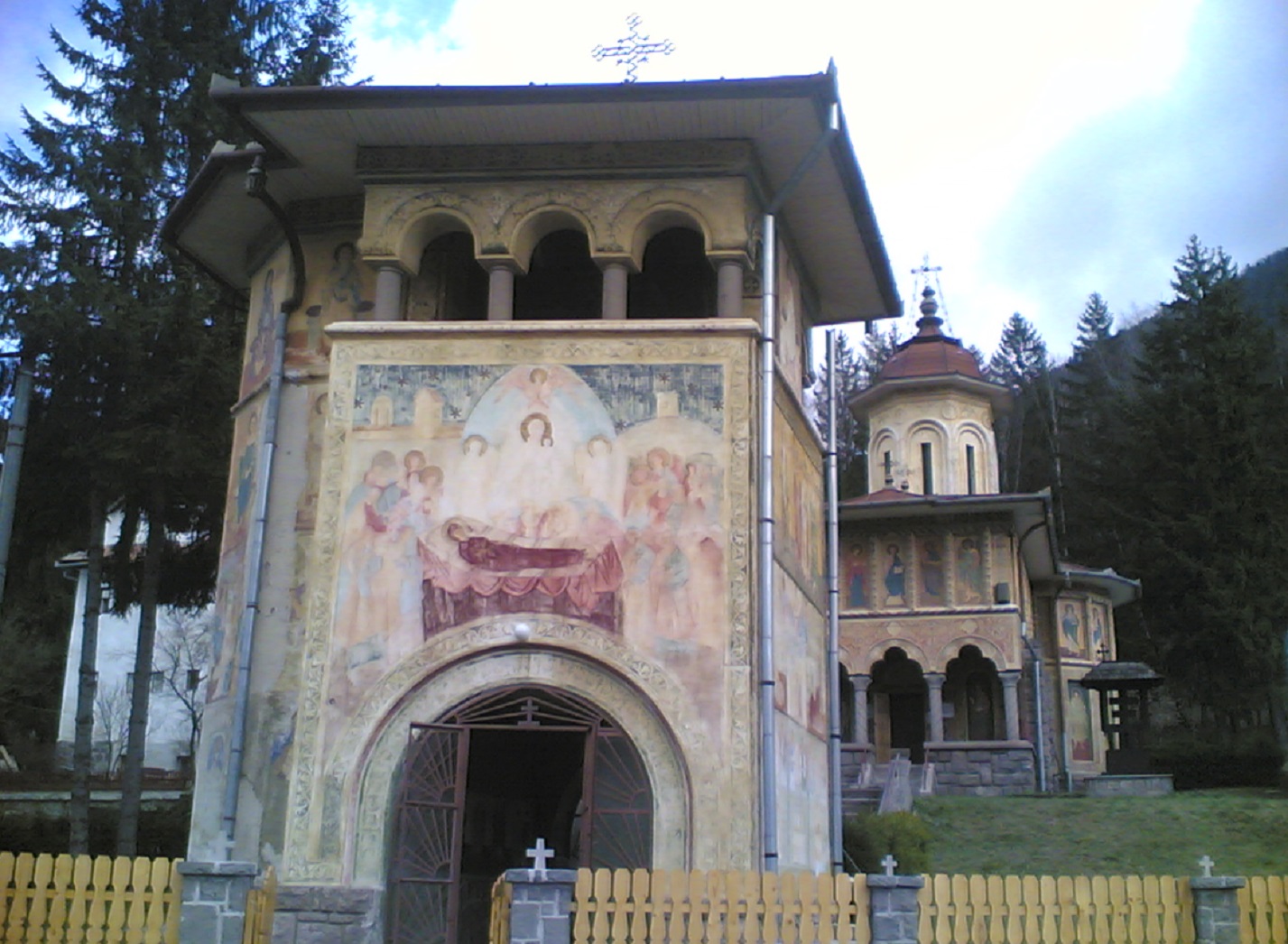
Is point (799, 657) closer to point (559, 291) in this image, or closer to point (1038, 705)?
point (559, 291)

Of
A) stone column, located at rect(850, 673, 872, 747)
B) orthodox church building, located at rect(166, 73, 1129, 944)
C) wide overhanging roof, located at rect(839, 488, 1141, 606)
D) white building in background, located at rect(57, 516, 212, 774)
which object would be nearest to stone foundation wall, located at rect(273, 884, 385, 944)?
orthodox church building, located at rect(166, 73, 1129, 944)

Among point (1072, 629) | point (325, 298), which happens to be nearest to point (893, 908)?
point (325, 298)

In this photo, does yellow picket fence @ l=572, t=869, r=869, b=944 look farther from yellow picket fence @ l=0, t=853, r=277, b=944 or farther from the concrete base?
the concrete base

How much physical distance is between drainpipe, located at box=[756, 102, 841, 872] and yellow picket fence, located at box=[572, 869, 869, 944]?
1902mm

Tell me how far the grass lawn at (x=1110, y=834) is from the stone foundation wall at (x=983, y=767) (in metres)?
4.63

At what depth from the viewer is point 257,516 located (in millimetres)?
14320

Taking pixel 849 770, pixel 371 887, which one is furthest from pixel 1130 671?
pixel 371 887

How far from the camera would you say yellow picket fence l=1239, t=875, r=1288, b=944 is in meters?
10.6

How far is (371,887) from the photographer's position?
12.2 meters

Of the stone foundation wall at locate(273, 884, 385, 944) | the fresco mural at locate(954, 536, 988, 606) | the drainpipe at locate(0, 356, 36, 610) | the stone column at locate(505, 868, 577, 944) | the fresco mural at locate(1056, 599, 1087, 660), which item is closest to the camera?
the stone column at locate(505, 868, 577, 944)

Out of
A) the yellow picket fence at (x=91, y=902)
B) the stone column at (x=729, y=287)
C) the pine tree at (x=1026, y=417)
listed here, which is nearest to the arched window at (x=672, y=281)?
the stone column at (x=729, y=287)

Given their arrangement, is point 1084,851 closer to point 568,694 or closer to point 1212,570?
point 568,694

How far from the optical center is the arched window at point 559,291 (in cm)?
1638

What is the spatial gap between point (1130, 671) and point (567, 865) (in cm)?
Result: 1806
